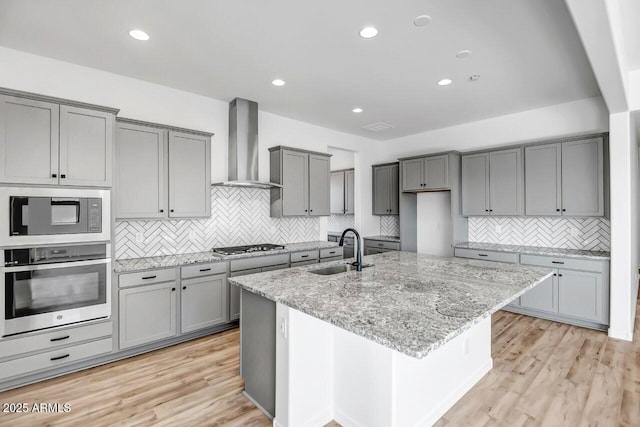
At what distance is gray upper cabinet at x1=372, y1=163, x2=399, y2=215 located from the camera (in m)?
5.87

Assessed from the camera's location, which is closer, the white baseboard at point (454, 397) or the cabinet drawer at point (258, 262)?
the white baseboard at point (454, 397)

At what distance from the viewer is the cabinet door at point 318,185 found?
484cm

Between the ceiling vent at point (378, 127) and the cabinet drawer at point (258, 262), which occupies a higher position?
the ceiling vent at point (378, 127)

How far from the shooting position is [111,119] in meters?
2.89

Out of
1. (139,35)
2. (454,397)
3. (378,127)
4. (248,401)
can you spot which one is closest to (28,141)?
(139,35)

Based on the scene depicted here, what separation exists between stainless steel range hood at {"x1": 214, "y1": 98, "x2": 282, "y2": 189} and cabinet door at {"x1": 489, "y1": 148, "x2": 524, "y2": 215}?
318cm

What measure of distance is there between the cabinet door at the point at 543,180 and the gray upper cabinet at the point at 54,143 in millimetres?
4857

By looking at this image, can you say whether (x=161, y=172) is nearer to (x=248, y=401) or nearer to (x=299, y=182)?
(x=299, y=182)

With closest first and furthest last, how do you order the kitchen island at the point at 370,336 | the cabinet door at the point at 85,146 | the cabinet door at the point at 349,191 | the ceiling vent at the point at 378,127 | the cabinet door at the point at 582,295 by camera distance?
the kitchen island at the point at 370,336
the cabinet door at the point at 85,146
the cabinet door at the point at 582,295
the ceiling vent at the point at 378,127
the cabinet door at the point at 349,191

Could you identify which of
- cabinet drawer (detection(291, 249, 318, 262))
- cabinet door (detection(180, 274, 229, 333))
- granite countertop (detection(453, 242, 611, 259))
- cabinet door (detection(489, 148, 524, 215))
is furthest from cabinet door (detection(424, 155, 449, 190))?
cabinet door (detection(180, 274, 229, 333))

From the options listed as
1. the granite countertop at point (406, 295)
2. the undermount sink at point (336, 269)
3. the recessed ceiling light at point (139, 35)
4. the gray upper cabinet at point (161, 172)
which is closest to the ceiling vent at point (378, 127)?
the gray upper cabinet at point (161, 172)

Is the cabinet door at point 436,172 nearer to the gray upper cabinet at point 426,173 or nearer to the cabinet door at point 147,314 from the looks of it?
the gray upper cabinet at point 426,173

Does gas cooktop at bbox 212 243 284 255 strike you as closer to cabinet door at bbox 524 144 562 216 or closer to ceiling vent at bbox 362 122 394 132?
ceiling vent at bbox 362 122 394 132

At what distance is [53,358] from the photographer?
261cm
